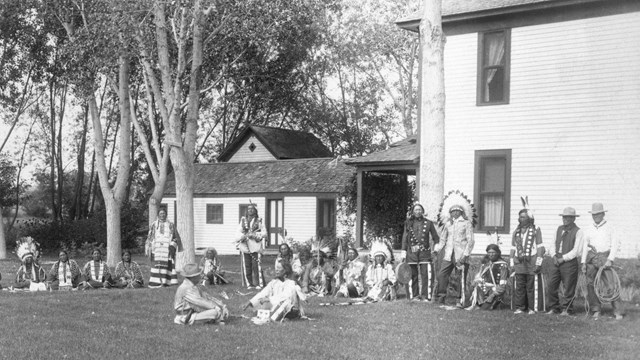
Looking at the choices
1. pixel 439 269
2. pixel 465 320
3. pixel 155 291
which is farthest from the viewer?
pixel 155 291

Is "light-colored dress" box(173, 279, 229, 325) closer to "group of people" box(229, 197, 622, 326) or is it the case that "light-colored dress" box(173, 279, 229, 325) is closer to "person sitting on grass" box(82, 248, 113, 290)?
"group of people" box(229, 197, 622, 326)

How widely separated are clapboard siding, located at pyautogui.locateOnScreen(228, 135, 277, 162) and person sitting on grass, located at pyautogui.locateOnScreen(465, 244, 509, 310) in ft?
90.4

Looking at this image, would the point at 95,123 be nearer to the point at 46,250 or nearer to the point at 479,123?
the point at 479,123

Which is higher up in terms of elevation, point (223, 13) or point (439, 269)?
point (223, 13)

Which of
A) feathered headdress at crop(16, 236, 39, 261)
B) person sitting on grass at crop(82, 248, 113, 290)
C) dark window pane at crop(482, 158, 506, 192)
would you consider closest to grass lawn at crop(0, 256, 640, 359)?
person sitting on grass at crop(82, 248, 113, 290)

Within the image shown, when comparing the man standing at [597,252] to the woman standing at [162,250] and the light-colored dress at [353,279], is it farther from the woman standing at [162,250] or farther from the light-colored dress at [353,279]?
the woman standing at [162,250]

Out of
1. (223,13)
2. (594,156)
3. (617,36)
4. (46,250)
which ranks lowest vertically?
(46,250)

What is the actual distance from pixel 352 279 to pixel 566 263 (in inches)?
179

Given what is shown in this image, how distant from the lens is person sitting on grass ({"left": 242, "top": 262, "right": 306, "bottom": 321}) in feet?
39.0

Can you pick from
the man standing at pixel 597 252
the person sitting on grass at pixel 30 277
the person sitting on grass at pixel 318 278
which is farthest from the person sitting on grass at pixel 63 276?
the man standing at pixel 597 252

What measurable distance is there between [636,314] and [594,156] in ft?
20.8

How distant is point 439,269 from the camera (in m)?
14.4

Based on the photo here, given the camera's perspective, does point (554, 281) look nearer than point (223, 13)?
Yes

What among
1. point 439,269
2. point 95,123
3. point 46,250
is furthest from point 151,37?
point 46,250
